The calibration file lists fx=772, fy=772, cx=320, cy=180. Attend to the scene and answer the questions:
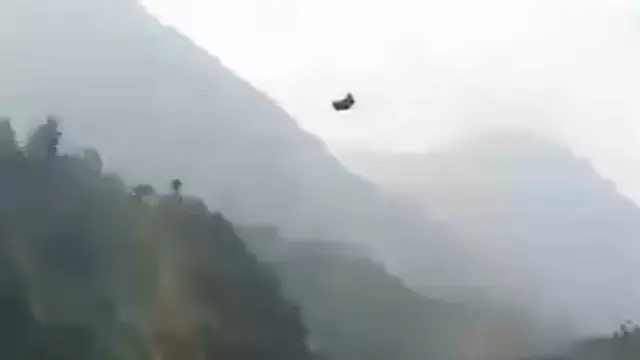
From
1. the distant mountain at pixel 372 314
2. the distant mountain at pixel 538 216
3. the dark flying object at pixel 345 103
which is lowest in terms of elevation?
the distant mountain at pixel 372 314

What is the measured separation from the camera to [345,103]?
1.62 metres

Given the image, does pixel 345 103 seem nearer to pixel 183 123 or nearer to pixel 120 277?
pixel 183 123

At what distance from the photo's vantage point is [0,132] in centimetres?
165

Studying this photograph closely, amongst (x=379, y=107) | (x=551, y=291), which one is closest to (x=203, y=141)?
(x=379, y=107)

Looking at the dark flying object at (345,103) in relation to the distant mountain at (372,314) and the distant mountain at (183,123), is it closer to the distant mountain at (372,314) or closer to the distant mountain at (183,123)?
the distant mountain at (183,123)

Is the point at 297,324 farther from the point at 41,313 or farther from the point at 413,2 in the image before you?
the point at 413,2

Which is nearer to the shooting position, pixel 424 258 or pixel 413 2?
pixel 424 258

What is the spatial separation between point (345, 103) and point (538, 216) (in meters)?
0.46

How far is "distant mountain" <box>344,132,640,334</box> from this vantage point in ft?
5.01

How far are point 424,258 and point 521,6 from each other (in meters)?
0.58

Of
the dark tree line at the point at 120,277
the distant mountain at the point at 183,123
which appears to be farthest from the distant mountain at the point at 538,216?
the dark tree line at the point at 120,277

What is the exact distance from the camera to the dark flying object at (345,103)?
1617mm

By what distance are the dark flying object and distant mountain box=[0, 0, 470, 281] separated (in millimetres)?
83

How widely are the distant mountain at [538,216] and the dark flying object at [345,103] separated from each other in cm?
11
